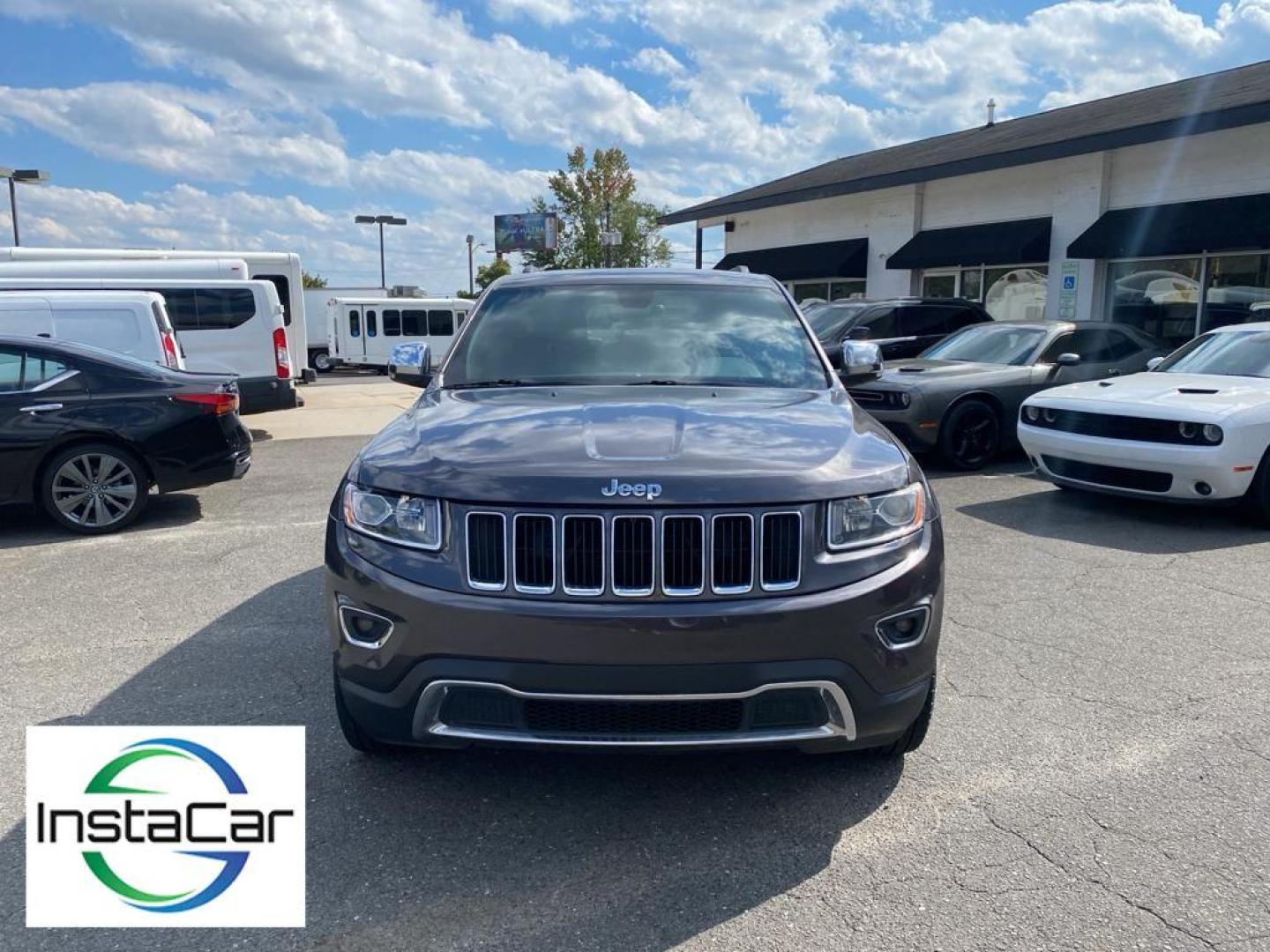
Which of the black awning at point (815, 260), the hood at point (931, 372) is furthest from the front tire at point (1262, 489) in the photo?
the black awning at point (815, 260)

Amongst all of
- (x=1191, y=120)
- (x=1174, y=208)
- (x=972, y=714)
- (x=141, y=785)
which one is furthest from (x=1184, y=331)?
(x=141, y=785)

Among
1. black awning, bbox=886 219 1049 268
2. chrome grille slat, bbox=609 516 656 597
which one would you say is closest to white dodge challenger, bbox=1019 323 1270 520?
chrome grille slat, bbox=609 516 656 597

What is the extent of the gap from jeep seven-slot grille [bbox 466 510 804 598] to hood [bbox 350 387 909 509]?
57 mm

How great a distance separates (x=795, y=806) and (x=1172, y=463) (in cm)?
513

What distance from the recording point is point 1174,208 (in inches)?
599

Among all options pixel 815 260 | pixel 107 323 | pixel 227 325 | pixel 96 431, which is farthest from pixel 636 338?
pixel 815 260

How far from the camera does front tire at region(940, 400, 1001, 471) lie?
9.15 meters

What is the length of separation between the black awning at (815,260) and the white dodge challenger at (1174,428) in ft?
42.0

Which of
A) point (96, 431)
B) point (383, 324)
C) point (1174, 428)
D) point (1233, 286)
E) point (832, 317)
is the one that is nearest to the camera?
point (1174, 428)

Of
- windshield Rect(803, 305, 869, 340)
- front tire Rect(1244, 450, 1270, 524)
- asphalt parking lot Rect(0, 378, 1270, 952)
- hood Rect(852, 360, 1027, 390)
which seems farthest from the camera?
windshield Rect(803, 305, 869, 340)

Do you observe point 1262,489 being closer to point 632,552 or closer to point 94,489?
point 632,552

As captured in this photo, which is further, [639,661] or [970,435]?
[970,435]

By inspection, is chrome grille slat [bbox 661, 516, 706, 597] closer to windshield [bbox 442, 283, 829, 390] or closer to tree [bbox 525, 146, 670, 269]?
windshield [bbox 442, 283, 829, 390]

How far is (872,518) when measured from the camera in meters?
2.78
